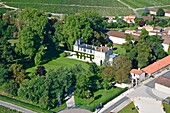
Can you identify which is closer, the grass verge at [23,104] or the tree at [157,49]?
the grass verge at [23,104]

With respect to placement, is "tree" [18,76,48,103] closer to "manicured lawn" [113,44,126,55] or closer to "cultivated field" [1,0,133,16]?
"manicured lawn" [113,44,126,55]

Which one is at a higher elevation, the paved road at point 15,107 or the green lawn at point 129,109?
the green lawn at point 129,109

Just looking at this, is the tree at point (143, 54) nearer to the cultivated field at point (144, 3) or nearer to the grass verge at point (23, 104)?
the grass verge at point (23, 104)

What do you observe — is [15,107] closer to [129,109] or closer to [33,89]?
[33,89]

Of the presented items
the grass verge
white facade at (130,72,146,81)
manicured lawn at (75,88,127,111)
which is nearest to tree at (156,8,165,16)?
white facade at (130,72,146,81)

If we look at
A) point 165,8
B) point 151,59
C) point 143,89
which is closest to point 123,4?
point 165,8

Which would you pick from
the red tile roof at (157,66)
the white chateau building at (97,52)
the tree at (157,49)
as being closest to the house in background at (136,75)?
the red tile roof at (157,66)
